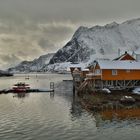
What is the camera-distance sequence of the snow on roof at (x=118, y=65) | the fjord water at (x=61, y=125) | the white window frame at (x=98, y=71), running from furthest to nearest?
the white window frame at (x=98, y=71)
the snow on roof at (x=118, y=65)
the fjord water at (x=61, y=125)

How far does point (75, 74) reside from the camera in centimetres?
10038

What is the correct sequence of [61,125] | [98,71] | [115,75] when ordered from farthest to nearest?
[98,71]
[115,75]
[61,125]

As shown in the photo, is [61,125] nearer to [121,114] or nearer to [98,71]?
[121,114]

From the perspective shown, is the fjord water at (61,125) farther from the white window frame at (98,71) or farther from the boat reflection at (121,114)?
the white window frame at (98,71)

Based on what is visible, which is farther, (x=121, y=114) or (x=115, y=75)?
(x=115, y=75)

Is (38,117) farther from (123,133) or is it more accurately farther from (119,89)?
(119,89)

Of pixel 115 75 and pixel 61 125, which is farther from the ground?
pixel 115 75

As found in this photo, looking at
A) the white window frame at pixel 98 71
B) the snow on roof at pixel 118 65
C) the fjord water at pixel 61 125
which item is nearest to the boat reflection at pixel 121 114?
the fjord water at pixel 61 125

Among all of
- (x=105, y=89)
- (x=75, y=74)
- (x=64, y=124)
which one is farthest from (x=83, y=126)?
(x=75, y=74)

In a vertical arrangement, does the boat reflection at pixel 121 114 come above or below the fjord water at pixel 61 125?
above

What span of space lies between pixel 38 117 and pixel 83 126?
8.81 meters

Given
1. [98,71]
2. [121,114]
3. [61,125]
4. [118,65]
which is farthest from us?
[98,71]

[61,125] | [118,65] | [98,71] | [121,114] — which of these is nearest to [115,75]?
[118,65]

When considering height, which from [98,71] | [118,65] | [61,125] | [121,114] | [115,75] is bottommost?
[61,125]
